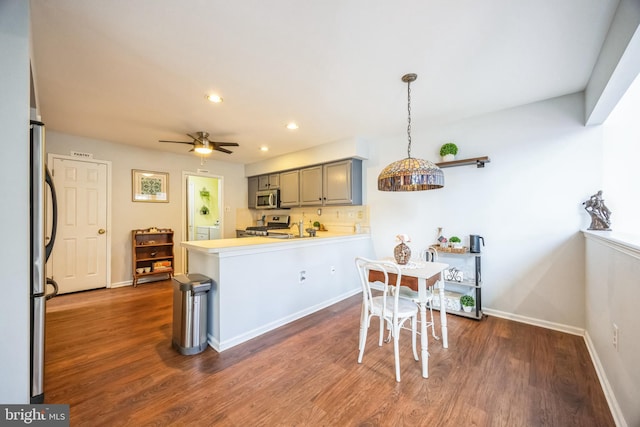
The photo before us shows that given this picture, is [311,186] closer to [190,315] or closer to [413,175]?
[413,175]

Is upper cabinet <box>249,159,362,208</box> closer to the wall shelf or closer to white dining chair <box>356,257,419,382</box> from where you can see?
the wall shelf

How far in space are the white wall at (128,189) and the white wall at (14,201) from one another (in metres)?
3.43

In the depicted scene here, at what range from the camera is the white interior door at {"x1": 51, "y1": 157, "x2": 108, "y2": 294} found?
393cm

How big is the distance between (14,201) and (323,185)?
3562mm

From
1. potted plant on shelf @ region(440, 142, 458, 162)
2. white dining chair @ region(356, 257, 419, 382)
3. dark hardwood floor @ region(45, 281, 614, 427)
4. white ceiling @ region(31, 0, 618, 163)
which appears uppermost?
white ceiling @ region(31, 0, 618, 163)

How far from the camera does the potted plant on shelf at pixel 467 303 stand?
3.05 m

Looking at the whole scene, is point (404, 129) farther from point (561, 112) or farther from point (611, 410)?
point (611, 410)

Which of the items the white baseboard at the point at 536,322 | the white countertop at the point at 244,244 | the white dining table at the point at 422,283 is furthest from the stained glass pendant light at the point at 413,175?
the white baseboard at the point at 536,322

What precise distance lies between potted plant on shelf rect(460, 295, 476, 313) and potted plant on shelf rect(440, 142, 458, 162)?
1.73m

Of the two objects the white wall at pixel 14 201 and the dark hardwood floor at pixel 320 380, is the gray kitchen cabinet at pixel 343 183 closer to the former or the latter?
the dark hardwood floor at pixel 320 380

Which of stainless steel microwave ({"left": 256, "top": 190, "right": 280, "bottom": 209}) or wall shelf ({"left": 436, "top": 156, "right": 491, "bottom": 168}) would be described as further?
stainless steel microwave ({"left": 256, "top": 190, "right": 280, "bottom": 209})

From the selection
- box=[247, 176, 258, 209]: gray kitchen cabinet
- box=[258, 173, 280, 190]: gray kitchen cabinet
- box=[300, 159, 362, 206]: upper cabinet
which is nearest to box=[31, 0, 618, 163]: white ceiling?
box=[300, 159, 362, 206]: upper cabinet

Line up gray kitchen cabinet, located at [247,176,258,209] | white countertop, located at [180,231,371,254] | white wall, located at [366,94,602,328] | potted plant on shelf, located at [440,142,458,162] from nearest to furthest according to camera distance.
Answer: white countertop, located at [180,231,371,254] → white wall, located at [366,94,602,328] → potted plant on shelf, located at [440,142,458,162] → gray kitchen cabinet, located at [247,176,258,209]

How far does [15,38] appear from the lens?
1.35m
